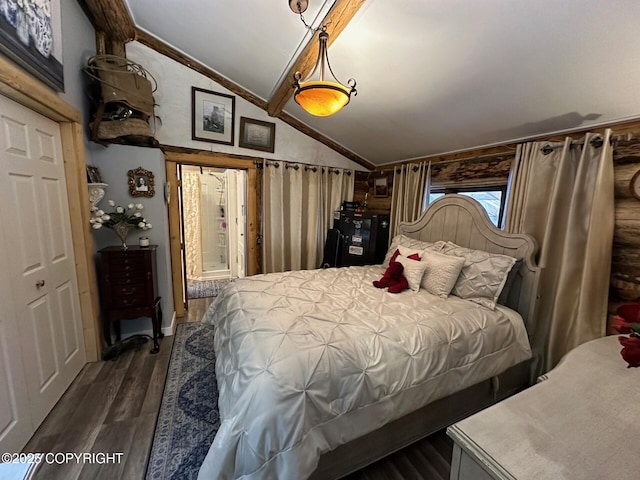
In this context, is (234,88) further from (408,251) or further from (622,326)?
(622,326)

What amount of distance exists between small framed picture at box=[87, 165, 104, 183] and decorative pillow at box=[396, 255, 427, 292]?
2818mm

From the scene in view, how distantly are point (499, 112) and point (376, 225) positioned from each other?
172cm

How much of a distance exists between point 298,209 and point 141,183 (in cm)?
191

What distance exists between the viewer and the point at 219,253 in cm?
534

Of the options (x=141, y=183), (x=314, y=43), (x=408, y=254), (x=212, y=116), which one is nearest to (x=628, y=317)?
(x=408, y=254)

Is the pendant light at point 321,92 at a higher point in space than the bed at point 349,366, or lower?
higher

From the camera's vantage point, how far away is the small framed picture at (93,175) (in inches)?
87.7

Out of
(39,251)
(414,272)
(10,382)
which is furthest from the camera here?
(414,272)

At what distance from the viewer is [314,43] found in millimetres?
2057

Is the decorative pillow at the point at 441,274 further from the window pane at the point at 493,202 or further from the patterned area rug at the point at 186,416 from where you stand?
the patterned area rug at the point at 186,416

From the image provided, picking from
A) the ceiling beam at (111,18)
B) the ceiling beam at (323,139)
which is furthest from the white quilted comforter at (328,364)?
the ceiling beam at (111,18)

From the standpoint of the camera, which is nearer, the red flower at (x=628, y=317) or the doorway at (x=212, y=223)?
the red flower at (x=628, y=317)

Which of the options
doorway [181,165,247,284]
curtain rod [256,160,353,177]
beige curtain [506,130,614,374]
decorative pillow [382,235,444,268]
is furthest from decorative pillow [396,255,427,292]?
doorway [181,165,247,284]

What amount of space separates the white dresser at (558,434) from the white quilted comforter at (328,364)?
56 centimetres
